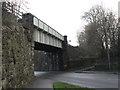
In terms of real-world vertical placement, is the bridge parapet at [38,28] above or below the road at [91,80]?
above

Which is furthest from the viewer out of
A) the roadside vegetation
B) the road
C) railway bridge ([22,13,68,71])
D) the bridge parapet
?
the roadside vegetation

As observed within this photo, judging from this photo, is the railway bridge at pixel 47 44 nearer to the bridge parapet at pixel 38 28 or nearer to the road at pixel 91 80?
the bridge parapet at pixel 38 28

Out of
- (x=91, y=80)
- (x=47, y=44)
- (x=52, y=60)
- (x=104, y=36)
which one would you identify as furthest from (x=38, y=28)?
(x=52, y=60)

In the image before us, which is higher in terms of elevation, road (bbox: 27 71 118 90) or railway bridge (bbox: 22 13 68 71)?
railway bridge (bbox: 22 13 68 71)

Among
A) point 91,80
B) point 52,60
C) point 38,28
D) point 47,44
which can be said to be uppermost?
point 38,28

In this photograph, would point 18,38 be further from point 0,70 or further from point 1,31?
point 0,70

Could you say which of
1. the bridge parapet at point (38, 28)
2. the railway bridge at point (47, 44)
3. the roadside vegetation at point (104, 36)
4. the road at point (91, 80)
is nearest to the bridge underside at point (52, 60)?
the railway bridge at point (47, 44)

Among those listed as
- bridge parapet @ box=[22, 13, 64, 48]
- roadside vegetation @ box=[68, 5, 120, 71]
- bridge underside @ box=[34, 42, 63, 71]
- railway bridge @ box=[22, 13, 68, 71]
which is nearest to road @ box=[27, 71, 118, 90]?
bridge parapet @ box=[22, 13, 64, 48]

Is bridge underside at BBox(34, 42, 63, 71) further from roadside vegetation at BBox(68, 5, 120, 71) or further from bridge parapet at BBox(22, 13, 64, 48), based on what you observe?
bridge parapet at BBox(22, 13, 64, 48)

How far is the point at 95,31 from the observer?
128 feet

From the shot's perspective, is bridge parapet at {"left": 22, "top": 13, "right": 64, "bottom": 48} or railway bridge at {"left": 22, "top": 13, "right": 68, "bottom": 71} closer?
bridge parapet at {"left": 22, "top": 13, "right": 64, "bottom": 48}

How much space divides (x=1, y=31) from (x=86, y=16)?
3900 centimetres

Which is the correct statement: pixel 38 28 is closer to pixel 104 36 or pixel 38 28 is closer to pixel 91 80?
pixel 91 80

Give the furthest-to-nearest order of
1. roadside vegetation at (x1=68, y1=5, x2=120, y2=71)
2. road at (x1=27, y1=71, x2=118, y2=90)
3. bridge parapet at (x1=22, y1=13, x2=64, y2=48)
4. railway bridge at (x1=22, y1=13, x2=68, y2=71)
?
roadside vegetation at (x1=68, y1=5, x2=120, y2=71) < railway bridge at (x1=22, y1=13, x2=68, y2=71) < bridge parapet at (x1=22, y1=13, x2=64, y2=48) < road at (x1=27, y1=71, x2=118, y2=90)
